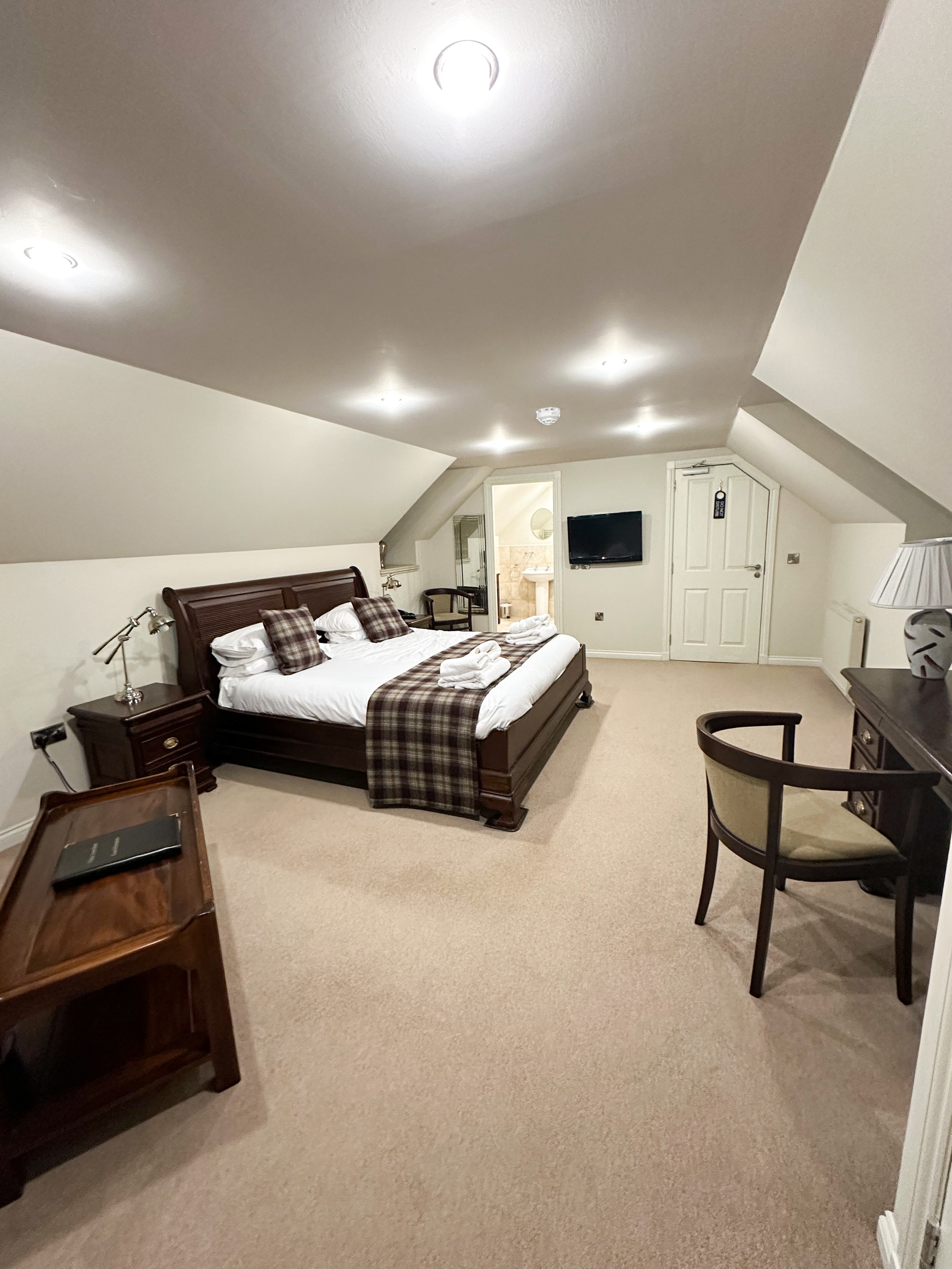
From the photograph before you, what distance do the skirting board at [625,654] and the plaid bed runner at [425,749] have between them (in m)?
3.33

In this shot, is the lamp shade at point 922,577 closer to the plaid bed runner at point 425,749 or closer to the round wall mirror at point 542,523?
the plaid bed runner at point 425,749

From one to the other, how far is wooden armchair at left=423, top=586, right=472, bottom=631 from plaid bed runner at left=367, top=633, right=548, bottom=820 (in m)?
3.45

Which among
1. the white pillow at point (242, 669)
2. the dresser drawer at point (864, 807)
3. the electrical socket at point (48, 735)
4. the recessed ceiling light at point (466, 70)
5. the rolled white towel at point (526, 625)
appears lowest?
the dresser drawer at point (864, 807)

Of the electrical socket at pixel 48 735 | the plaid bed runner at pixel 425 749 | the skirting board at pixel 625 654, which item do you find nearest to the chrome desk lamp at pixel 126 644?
the electrical socket at pixel 48 735

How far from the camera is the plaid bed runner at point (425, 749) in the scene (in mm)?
2850

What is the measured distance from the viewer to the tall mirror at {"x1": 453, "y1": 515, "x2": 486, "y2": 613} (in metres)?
6.70

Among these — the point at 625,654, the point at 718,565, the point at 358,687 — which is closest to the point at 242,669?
the point at 358,687

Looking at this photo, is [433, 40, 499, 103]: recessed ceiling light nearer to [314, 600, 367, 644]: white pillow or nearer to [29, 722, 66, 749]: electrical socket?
[29, 722, 66, 749]: electrical socket

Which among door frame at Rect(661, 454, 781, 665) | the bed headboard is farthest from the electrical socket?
door frame at Rect(661, 454, 781, 665)

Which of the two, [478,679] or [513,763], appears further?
[478,679]

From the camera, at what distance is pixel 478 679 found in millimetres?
3080

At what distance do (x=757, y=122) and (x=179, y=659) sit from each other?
12.7 feet

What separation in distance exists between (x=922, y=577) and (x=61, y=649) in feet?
14.0

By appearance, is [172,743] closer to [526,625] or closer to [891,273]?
[526,625]
